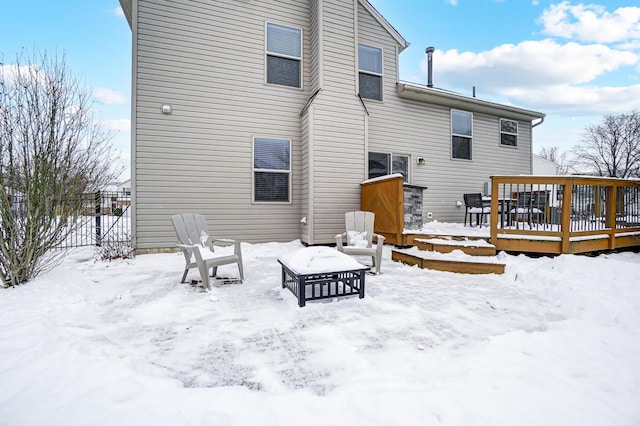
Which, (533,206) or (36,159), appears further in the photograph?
(533,206)

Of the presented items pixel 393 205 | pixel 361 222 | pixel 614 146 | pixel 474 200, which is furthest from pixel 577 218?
pixel 614 146

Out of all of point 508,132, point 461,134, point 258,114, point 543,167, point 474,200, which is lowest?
point 474,200

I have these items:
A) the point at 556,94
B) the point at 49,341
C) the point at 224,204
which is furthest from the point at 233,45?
the point at 556,94

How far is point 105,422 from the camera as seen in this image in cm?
126

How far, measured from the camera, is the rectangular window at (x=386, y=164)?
7203 mm

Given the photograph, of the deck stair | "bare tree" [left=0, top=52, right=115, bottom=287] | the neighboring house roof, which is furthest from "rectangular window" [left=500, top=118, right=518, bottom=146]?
the neighboring house roof

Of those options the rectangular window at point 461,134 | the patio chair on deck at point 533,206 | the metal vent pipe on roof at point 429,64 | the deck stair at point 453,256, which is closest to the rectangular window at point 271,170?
the deck stair at point 453,256

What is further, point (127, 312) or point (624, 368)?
point (127, 312)

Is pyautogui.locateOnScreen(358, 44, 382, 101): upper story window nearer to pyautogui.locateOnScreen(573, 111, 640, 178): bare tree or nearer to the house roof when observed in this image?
the house roof

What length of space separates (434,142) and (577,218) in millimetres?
Answer: 3918

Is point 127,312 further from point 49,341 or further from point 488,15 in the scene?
point 488,15

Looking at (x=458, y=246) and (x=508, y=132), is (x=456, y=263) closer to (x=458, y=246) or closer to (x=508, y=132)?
(x=458, y=246)

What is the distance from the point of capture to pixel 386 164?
735 cm

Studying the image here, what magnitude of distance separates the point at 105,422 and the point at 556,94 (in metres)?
25.5
